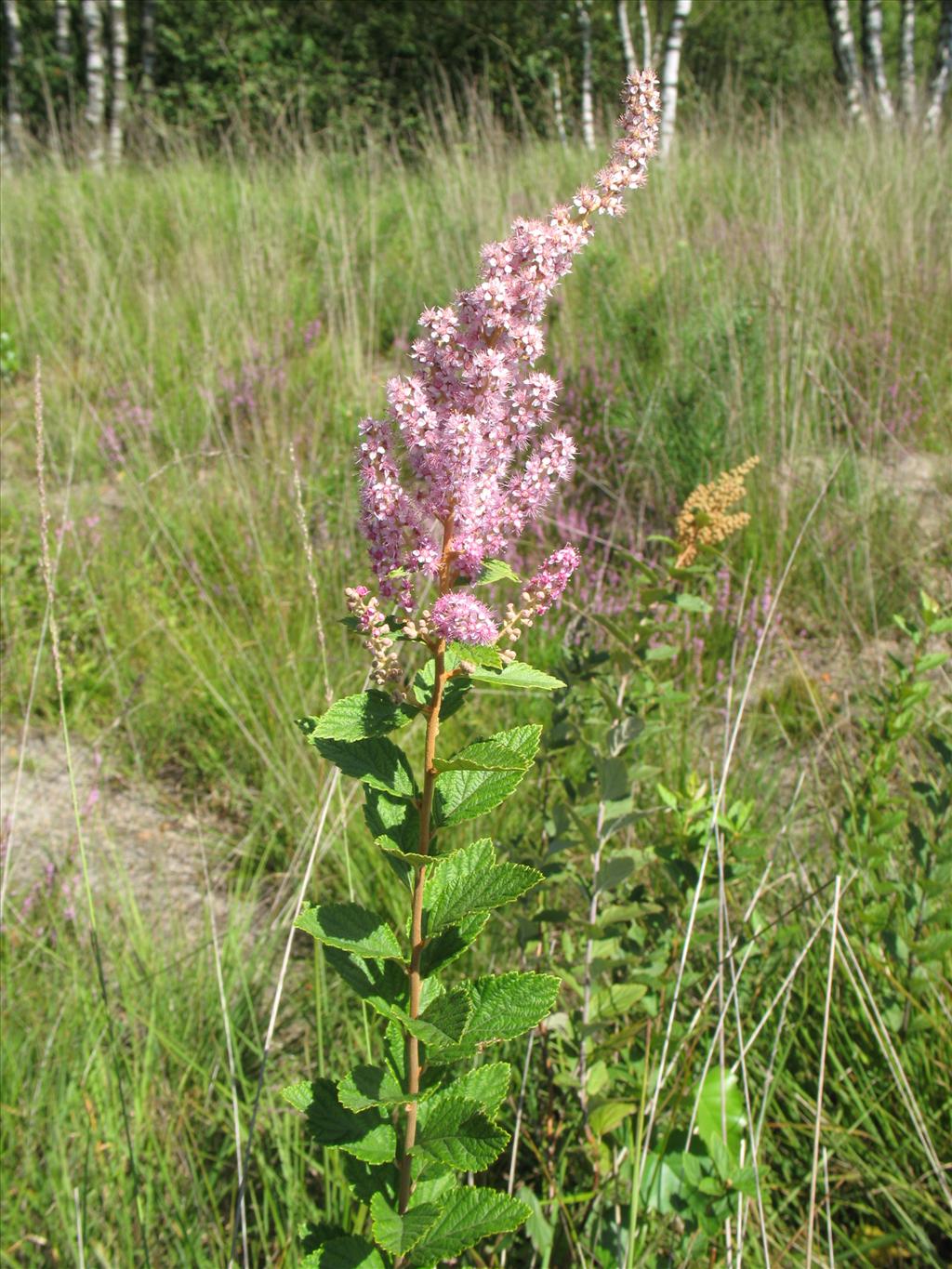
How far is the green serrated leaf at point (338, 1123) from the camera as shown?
903 mm

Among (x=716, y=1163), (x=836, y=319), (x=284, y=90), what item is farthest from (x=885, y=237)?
(x=284, y=90)

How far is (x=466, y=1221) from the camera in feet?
2.89

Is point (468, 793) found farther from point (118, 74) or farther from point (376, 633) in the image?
point (118, 74)

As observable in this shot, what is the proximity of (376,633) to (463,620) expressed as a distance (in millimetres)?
90

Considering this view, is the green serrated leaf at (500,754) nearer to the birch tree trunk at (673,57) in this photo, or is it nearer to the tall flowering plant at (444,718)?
the tall flowering plant at (444,718)

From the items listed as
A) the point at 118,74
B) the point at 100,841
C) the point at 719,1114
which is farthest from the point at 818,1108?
the point at 118,74

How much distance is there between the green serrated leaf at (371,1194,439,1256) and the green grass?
48cm

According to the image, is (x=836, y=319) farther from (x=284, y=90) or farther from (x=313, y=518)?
(x=284, y=90)

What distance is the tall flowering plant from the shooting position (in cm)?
80

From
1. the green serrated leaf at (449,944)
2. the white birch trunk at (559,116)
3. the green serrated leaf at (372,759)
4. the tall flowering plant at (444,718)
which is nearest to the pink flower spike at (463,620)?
the tall flowering plant at (444,718)

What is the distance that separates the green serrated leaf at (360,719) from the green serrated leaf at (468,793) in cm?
8

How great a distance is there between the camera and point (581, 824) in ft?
4.85

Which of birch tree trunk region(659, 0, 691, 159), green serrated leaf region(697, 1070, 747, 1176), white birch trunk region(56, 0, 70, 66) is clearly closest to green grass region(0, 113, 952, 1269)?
green serrated leaf region(697, 1070, 747, 1176)

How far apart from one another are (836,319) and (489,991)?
3.81 m
